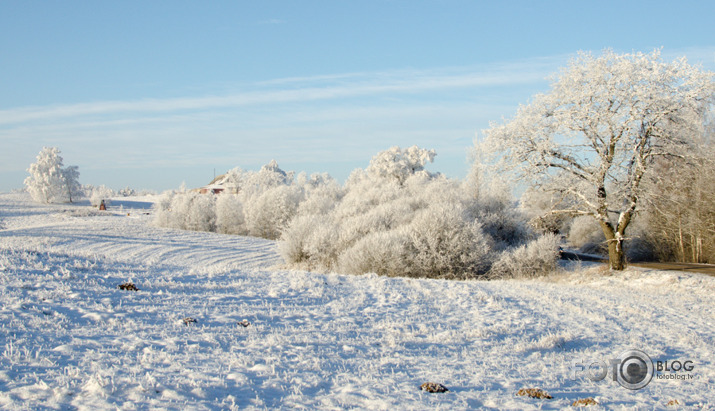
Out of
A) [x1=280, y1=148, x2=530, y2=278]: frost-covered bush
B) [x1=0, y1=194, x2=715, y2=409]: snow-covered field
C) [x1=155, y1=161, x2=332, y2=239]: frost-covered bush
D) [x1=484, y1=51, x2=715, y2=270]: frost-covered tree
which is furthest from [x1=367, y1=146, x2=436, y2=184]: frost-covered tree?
[x1=0, y1=194, x2=715, y2=409]: snow-covered field

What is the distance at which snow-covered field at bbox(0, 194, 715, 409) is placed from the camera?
516 centimetres

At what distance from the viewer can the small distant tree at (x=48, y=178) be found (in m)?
73.1

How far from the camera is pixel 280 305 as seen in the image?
9.94 m

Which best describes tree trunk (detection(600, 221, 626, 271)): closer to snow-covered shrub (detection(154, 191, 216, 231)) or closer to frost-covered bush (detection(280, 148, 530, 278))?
frost-covered bush (detection(280, 148, 530, 278))

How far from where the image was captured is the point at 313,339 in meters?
7.62

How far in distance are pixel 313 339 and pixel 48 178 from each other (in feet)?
265

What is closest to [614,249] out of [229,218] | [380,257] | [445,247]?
[445,247]

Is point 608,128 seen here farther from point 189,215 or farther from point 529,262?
point 189,215

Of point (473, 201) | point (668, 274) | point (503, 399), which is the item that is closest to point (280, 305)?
point (503, 399)

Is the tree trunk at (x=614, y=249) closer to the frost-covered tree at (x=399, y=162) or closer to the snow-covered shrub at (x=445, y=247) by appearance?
the snow-covered shrub at (x=445, y=247)

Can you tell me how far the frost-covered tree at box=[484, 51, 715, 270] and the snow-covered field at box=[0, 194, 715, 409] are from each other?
4.88 metres

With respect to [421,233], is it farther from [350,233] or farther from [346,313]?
[346,313]

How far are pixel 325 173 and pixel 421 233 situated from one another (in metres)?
85.5

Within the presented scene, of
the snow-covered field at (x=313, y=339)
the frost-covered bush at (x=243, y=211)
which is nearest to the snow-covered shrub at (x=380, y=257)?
the snow-covered field at (x=313, y=339)
